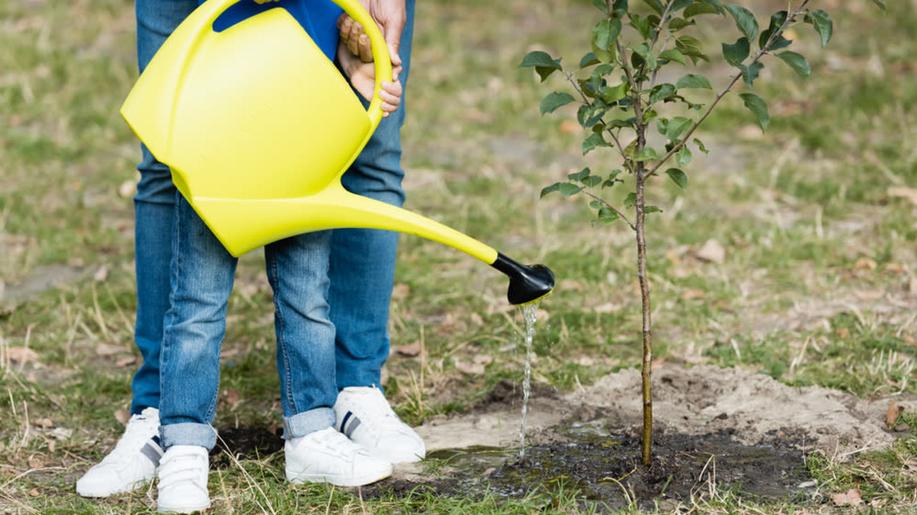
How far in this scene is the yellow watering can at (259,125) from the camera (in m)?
2.32

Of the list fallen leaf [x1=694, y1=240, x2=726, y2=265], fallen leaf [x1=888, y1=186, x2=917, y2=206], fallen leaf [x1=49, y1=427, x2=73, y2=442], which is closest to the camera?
fallen leaf [x1=49, y1=427, x2=73, y2=442]

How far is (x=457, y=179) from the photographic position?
16.8ft

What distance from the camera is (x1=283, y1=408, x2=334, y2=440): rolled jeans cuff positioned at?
2.73m

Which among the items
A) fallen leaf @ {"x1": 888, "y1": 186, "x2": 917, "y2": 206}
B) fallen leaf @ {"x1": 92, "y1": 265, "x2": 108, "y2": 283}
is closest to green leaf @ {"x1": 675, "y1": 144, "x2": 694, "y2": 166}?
fallen leaf @ {"x1": 888, "y1": 186, "x2": 917, "y2": 206}

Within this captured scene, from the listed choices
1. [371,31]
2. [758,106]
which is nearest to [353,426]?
[371,31]

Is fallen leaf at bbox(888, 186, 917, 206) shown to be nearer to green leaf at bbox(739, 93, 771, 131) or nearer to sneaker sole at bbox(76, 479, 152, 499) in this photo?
green leaf at bbox(739, 93, 771, 131)

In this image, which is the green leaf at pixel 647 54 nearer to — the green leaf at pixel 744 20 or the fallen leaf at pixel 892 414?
the green leaf at pixel 744 20

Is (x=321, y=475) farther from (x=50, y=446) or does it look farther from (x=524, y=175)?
(x=524, y=175)

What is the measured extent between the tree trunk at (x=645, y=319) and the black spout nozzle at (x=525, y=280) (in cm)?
20

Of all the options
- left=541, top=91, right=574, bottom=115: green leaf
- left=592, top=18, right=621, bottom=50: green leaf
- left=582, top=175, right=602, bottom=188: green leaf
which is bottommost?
left=582, top=175, right=602, bottom=188: green leaf

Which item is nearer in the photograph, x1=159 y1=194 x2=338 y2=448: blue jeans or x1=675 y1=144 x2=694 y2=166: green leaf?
x1=675 y1=144 x2=694 y2=166: green leaf

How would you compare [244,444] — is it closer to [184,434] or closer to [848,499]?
[184,434]

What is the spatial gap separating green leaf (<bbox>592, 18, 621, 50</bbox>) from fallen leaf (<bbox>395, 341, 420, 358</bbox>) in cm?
143

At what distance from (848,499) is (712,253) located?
5.68 ft
